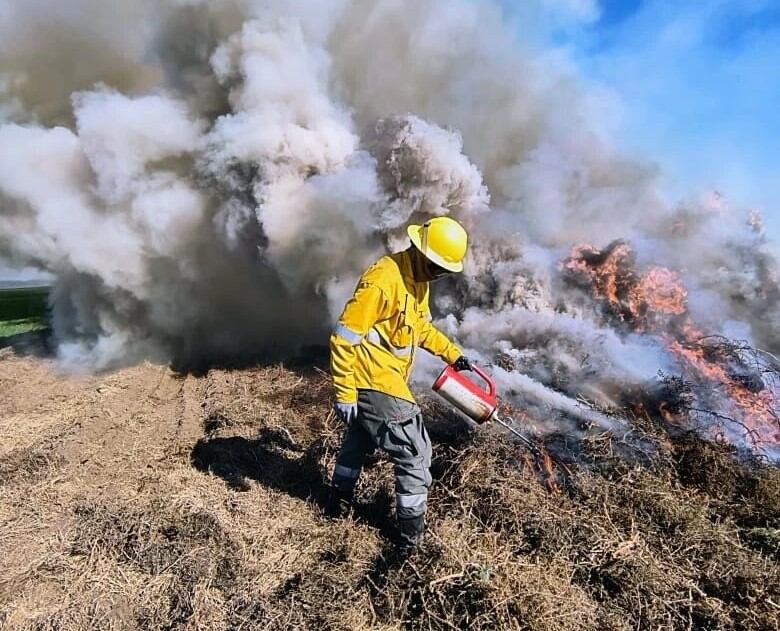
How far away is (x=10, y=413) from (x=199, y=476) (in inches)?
133

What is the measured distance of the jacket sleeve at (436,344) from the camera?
4223mm

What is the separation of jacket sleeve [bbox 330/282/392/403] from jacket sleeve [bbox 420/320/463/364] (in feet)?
2.21

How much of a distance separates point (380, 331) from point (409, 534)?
126cm

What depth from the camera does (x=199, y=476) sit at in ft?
16.3

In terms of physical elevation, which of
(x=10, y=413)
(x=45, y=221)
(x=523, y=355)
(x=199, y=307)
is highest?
(x=523, y=355)

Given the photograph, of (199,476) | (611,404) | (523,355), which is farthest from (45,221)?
(611,404)

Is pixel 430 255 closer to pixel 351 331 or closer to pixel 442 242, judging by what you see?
pixel 442 242

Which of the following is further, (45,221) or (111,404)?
(45,221)

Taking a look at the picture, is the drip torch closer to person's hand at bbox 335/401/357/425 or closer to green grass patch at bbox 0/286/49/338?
person's hand at bbox 335/401/357/425

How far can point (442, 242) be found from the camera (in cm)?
364

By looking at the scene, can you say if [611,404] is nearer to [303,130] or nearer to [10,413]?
[303,130]

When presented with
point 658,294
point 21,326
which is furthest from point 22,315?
point 658,294

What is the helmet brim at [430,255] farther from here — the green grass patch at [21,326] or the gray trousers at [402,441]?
the green grass patch at [21,326]

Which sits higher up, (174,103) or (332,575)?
(174,103)
